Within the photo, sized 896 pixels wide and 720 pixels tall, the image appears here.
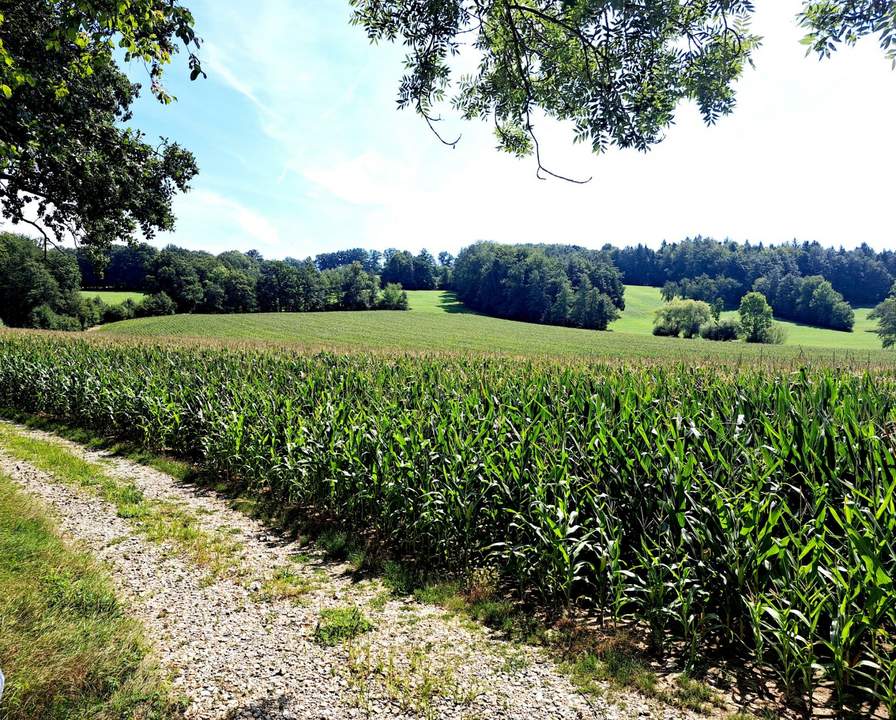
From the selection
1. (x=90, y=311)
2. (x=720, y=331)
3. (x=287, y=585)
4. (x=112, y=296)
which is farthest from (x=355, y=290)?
(x=287, y=585)

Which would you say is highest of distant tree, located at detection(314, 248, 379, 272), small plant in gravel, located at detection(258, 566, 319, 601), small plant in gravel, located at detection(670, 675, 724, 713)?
distant tree, located at detection(314, 248, 379, 272)

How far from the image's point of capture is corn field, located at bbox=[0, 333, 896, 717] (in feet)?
11.2

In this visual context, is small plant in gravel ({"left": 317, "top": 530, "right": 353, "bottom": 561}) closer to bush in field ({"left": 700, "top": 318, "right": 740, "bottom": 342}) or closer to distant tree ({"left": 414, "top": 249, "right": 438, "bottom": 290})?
bush in field ({"left": 700, "top": 318, "right": 740, "bottom": 342})

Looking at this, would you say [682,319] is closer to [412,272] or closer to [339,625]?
[412,272]

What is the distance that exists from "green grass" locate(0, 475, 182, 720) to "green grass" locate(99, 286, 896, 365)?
3253 centimetres

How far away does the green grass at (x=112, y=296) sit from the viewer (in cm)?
7179

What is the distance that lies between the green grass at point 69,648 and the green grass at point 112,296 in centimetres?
7930

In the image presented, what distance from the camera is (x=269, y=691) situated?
3436 mm

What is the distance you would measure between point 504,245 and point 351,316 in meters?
46.8

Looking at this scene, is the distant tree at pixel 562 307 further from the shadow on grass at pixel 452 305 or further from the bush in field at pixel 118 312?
the bush in field at pixel 118 312

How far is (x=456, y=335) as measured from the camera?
5559 cm

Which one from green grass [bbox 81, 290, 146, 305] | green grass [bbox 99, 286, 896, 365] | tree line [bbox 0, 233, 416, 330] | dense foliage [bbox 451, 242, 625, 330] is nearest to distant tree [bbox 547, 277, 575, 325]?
dense foliage [bbox 451, 242, 625, 330]

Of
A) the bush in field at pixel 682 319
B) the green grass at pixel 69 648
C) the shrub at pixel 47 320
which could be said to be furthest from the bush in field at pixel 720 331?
the shrub at pixel 47 320

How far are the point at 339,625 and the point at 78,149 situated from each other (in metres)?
14.4
